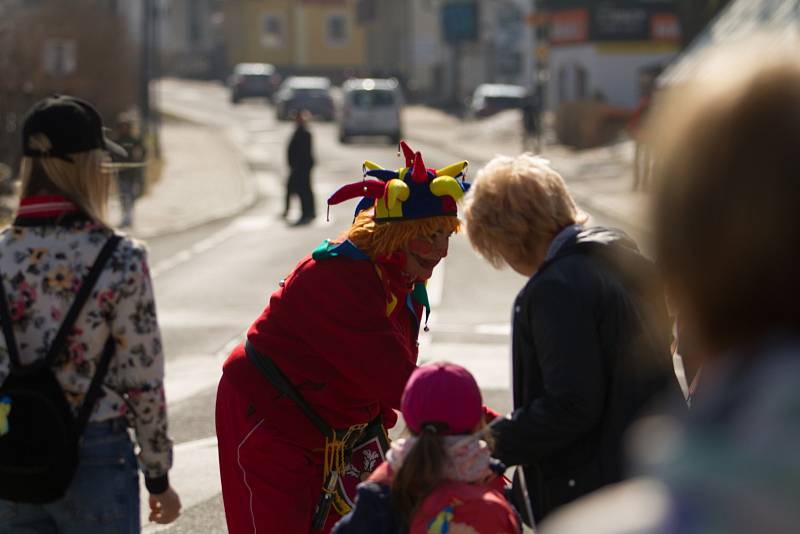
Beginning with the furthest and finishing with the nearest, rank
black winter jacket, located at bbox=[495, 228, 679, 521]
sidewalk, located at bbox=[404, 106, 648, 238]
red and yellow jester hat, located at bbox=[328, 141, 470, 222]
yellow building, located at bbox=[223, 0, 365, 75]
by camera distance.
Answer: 1. yellow building, located at bbox=[223, 0, 365, 75]
2. sidewalk, located at bbox=[404, 106, 648, 238]
3. red and yellow jester hat, located at bbox=[328, 141, 470, 222]
4. black winter jacket, located at bbox=[495, 228, 679, 521]

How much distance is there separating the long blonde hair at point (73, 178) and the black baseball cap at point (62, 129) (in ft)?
0.04

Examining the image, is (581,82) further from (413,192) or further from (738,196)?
(738,196)

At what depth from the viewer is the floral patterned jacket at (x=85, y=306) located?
3.59m

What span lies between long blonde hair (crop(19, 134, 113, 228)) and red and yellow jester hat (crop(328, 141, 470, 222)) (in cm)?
81

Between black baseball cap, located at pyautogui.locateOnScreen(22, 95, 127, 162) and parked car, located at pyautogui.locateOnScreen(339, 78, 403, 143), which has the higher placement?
black baseball cap, located at pyautogui.locateOnScreen(22, 95, 127, 162)

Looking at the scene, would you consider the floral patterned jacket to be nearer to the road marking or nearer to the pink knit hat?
the pink knit hat

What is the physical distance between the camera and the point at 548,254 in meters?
3.68

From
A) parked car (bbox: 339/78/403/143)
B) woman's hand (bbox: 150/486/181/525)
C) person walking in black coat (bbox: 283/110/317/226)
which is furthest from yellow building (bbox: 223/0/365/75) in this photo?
woman's hand (bbox: 150/486/181/525)

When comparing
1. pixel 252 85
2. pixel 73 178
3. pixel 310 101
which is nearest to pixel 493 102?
pixel 310 101

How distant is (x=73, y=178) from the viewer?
3672 millimetres

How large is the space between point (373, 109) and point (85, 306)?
41751mm

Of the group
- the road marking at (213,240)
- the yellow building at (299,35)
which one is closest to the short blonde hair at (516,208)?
the road marking at (213,240)

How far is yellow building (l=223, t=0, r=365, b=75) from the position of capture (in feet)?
328

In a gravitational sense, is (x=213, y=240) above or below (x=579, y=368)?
below
